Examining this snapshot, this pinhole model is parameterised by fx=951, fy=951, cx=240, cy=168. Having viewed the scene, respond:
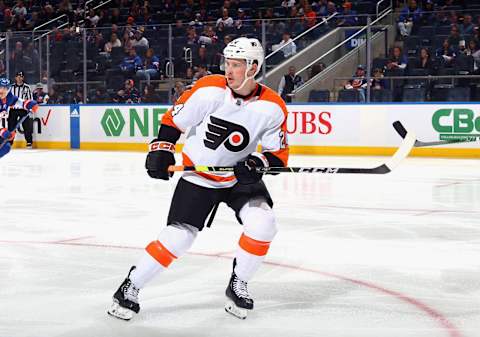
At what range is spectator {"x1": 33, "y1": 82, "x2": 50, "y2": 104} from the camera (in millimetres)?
17375

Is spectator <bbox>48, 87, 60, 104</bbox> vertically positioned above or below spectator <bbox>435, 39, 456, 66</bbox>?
below

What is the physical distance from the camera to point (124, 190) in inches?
374

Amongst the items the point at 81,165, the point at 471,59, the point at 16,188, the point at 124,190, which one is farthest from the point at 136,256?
the point at 471,59

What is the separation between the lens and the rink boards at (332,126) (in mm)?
13750

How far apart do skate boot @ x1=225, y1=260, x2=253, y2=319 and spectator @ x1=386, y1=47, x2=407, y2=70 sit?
10779 mm

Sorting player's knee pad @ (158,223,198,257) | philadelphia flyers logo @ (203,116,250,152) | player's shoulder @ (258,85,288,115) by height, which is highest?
player's shoulder @ (258,85,288,115)

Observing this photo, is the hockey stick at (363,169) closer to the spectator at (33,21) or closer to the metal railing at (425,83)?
the metal railing at (425,83)

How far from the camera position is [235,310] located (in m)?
3.92

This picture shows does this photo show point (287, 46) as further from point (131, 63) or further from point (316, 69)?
point (131, 63)

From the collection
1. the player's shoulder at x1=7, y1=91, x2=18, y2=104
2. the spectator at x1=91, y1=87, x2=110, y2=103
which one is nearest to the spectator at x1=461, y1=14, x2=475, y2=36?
the spectator at x1=91, y1=87, x2=110, y2=103

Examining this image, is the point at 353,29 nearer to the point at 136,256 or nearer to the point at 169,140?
the point at 136,256

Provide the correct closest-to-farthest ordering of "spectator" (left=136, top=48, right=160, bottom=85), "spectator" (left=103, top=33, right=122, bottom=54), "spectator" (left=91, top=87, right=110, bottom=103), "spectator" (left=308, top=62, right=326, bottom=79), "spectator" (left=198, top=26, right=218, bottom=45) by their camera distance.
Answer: "spectator" (left=308, top=62, right=326, bottom=79)
"spectator" (left=198, top=26, right=218, bottom=45)
"spectator" (left=136, top=48, right=160, bottom=85)
"spectator" (left=103, top=33, right=122, bottom=54)
"spectator" (left=91, top=87, right=110, bottom=103)

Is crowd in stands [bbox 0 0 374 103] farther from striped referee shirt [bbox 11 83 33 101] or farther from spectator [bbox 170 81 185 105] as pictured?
striped referee shirt [bbox 11 83 33 101]

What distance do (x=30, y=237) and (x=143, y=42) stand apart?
415 inches
